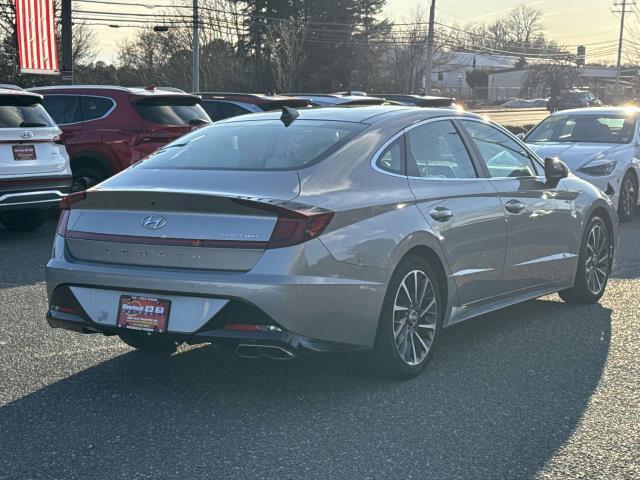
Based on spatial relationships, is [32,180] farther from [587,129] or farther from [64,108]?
[587,129]

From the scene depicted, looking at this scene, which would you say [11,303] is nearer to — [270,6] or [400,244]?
[400,244]

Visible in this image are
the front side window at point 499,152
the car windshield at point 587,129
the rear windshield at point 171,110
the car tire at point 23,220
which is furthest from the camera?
the car windshield at point 587,129

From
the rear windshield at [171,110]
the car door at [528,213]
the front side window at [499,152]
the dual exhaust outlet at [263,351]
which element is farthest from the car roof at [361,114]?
the rear windshield at [171,110]

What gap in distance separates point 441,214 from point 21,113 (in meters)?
6.70

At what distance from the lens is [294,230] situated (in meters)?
4.36

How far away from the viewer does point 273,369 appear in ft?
17.5

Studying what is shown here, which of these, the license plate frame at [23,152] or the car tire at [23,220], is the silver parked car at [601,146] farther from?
the car tire at [23,220]

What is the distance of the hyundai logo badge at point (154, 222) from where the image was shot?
4.50m

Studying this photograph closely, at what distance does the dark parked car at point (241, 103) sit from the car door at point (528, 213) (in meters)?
8.01


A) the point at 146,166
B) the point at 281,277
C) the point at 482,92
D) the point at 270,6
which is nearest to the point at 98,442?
the point at 281,277

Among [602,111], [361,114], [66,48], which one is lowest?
[602,111]

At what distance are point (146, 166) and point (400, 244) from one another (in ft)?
5.22

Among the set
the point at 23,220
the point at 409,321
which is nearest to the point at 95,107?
the point at 23,220

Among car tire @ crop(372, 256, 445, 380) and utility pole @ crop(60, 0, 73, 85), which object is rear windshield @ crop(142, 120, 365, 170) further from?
utility pole @ crop(60, 0, 73, 85)
